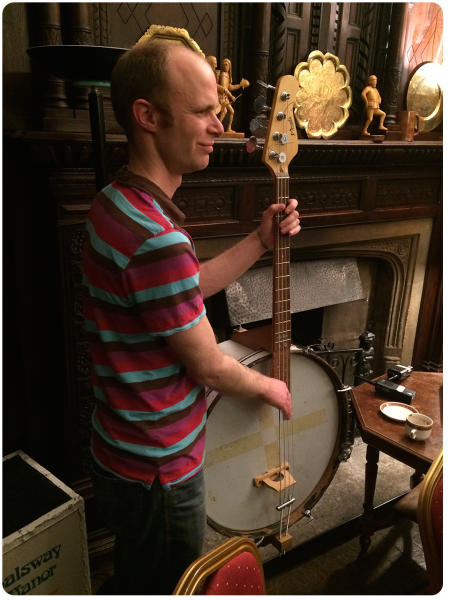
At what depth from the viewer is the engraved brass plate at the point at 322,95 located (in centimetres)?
200

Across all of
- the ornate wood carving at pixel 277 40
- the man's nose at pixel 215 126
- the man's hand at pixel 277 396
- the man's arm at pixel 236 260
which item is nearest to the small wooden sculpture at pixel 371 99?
the ornate wood carving at pixel 277 40

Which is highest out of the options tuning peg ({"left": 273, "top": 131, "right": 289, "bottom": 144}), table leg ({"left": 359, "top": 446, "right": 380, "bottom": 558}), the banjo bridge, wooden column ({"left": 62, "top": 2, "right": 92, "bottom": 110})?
wooden column ({"left": 62, "top": 2, "right": 92, "bottom": 110})

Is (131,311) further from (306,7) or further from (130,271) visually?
(306,7)

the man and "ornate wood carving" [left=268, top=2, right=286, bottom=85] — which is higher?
"ornate wood carving" [left=268, top=2, right=286, bottom=85]

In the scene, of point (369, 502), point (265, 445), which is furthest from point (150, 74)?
point (369, 502)

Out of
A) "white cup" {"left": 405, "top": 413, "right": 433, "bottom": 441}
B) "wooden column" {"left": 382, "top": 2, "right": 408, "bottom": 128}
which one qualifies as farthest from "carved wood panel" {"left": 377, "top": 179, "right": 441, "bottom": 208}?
"white cup" {"left": 405, "top": 413, "right": 433, "bottom": 441}

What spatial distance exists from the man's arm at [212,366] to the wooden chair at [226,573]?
0.30 meters

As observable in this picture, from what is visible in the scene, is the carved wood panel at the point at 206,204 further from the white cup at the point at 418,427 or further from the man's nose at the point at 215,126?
the white cup at the point at 418,427

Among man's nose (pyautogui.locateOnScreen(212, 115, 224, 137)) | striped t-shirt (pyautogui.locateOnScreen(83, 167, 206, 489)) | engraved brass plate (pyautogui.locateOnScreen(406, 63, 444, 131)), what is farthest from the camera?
engraved brass plate (pyautogui.locateOnScreen(406, 63, 444, 131))

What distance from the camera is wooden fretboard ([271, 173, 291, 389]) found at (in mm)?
1268

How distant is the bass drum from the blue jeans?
0.25 meters

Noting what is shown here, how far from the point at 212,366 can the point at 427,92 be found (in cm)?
213

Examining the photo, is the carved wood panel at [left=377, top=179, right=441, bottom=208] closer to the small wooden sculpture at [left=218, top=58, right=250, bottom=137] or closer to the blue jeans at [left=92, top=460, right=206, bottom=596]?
the small wooden sculpture at [left=218, top=58, right=250, bottom=137]

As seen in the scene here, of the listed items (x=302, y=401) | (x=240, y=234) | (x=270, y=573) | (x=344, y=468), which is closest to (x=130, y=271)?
(x=302, y=401)
